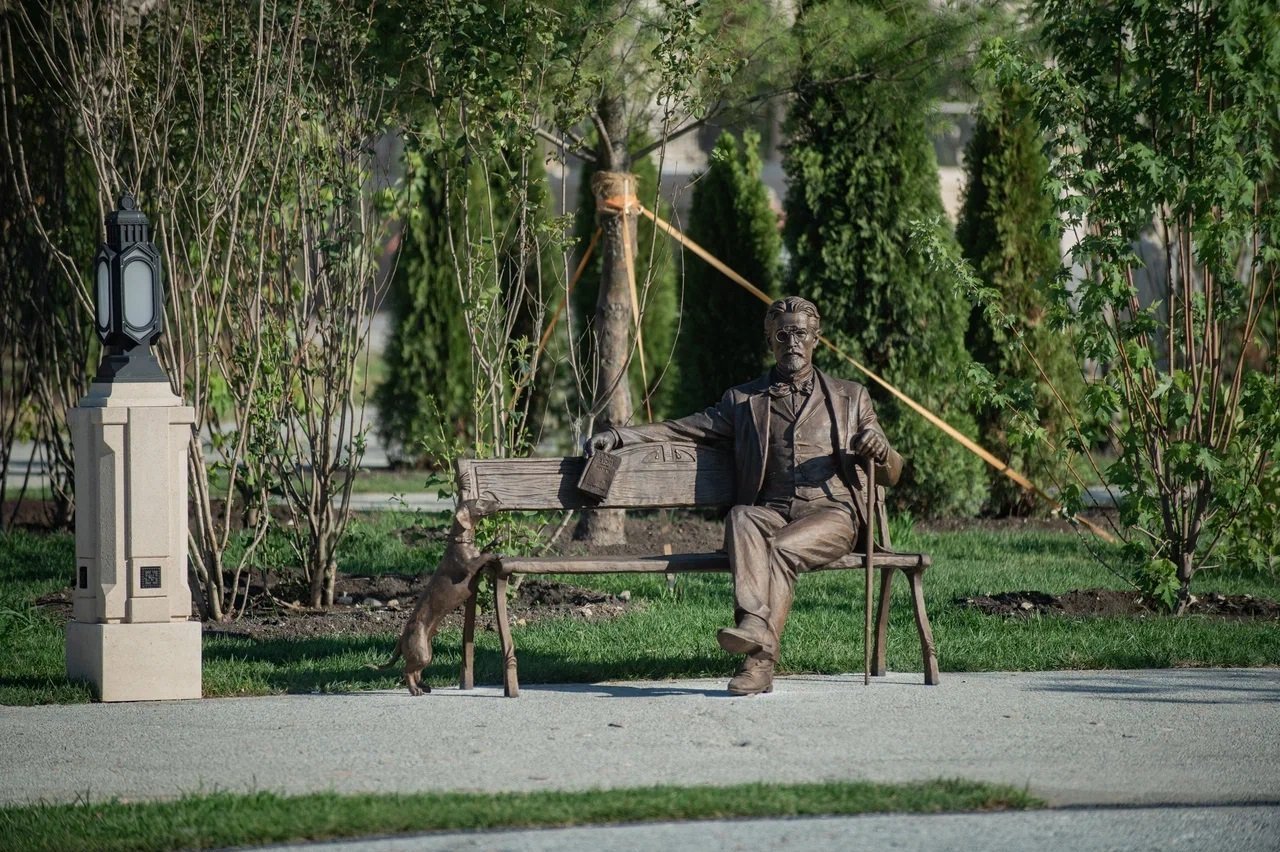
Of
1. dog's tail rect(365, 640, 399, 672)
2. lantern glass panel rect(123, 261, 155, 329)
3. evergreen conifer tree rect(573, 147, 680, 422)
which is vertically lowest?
dog's tail rect(365, 640, 399, 672)

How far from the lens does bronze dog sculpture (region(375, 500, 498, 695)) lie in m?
6.14

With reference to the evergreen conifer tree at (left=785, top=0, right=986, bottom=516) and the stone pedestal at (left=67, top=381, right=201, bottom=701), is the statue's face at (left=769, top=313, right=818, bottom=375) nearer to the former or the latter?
the stone pedestal at (left=67, top=381, right=201, bottom=701)

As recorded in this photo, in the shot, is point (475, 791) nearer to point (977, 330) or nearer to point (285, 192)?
point (285, 192)

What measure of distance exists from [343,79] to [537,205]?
1.11 m

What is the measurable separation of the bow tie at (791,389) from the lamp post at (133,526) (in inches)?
88.6

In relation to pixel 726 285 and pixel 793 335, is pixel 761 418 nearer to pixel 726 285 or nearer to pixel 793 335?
pixel 793 335

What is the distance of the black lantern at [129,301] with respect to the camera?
624 centimetres

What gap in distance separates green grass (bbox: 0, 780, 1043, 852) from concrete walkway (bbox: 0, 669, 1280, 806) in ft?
0.56

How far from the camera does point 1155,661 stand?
684 centimetres

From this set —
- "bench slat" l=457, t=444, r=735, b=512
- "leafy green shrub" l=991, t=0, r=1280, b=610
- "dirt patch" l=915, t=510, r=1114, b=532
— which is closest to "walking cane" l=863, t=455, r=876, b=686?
"bench slat" l=457, t=444, r=735, b=512

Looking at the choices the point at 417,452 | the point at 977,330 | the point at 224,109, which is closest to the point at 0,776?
the point at 224,109

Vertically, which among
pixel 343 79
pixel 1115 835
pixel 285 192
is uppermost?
pixel 343 79

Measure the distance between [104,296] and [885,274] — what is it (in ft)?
20.4

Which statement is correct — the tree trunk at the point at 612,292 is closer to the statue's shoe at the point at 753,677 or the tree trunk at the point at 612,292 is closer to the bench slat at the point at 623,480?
the bench slat at the point at 623,480
